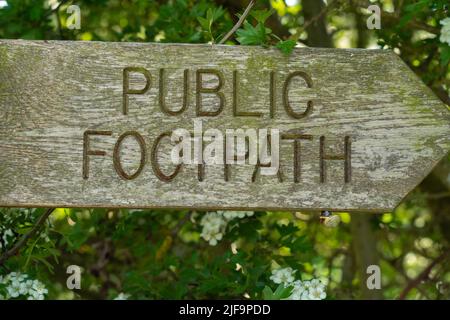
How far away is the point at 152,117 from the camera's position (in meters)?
1.53

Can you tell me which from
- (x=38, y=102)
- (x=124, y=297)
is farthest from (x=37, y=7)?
(x=38, y=102)

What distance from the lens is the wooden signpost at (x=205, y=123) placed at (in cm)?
151

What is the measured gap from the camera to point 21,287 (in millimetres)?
2016

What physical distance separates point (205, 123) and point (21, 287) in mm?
801

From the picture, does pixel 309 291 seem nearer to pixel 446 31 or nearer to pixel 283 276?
pixel 283 276

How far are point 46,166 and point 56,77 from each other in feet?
0.60

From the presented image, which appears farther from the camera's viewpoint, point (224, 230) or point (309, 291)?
point (224, 230)

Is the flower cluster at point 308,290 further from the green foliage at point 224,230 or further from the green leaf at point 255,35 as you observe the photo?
the green leaf at point 255,35

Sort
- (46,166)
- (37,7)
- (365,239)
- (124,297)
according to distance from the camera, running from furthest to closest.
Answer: (365,239) < (37,7) < (124,297) < (46,166)

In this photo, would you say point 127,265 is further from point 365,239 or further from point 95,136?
point 95,136

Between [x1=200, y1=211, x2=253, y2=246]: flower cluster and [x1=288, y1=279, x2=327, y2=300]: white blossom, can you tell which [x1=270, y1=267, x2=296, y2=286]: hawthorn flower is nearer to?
[x1=288, y1=279, x2=327, y2=300]: white blossom

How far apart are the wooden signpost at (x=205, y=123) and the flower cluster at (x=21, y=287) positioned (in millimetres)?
577

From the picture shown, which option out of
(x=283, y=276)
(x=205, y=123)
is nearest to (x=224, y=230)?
(x=283, y=276)

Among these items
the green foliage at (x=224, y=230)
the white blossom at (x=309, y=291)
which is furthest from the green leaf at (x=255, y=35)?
the white blossom at (x=309, y=291)
